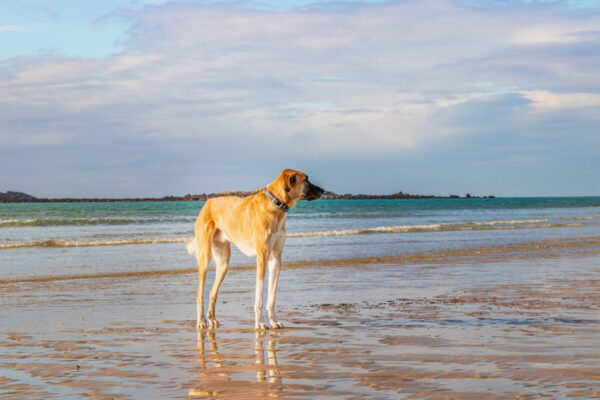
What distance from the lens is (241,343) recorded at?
718cm

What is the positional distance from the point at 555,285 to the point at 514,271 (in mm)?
2565

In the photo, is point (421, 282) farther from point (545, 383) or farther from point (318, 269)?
point (545, 383)

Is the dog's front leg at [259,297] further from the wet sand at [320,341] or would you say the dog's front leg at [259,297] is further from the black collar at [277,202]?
the black collar at [277,202]

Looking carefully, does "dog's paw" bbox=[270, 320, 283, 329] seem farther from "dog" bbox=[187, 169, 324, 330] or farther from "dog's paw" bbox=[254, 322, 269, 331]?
"dog's paw" bbox=[254, 322, 269, 331]

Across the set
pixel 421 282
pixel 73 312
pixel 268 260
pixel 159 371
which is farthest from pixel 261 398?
pixel 421 282

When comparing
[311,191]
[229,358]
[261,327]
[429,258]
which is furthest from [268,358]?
[429,258]

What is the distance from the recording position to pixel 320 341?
7.15 meters

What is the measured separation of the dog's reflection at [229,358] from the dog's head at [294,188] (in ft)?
5.43

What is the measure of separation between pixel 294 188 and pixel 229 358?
7.85 ft

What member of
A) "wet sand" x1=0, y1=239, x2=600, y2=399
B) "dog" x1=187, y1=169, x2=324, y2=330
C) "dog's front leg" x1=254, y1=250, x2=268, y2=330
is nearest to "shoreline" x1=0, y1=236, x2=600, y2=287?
"wet sand" x1=0, y1=239, x2=600, y2=399

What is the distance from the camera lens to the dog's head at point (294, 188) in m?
7.96

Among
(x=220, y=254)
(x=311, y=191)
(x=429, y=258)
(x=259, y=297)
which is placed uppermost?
(x=311, y=191)

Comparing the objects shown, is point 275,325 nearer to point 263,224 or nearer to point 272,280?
point 272,280

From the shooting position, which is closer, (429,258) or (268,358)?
(268,358)
